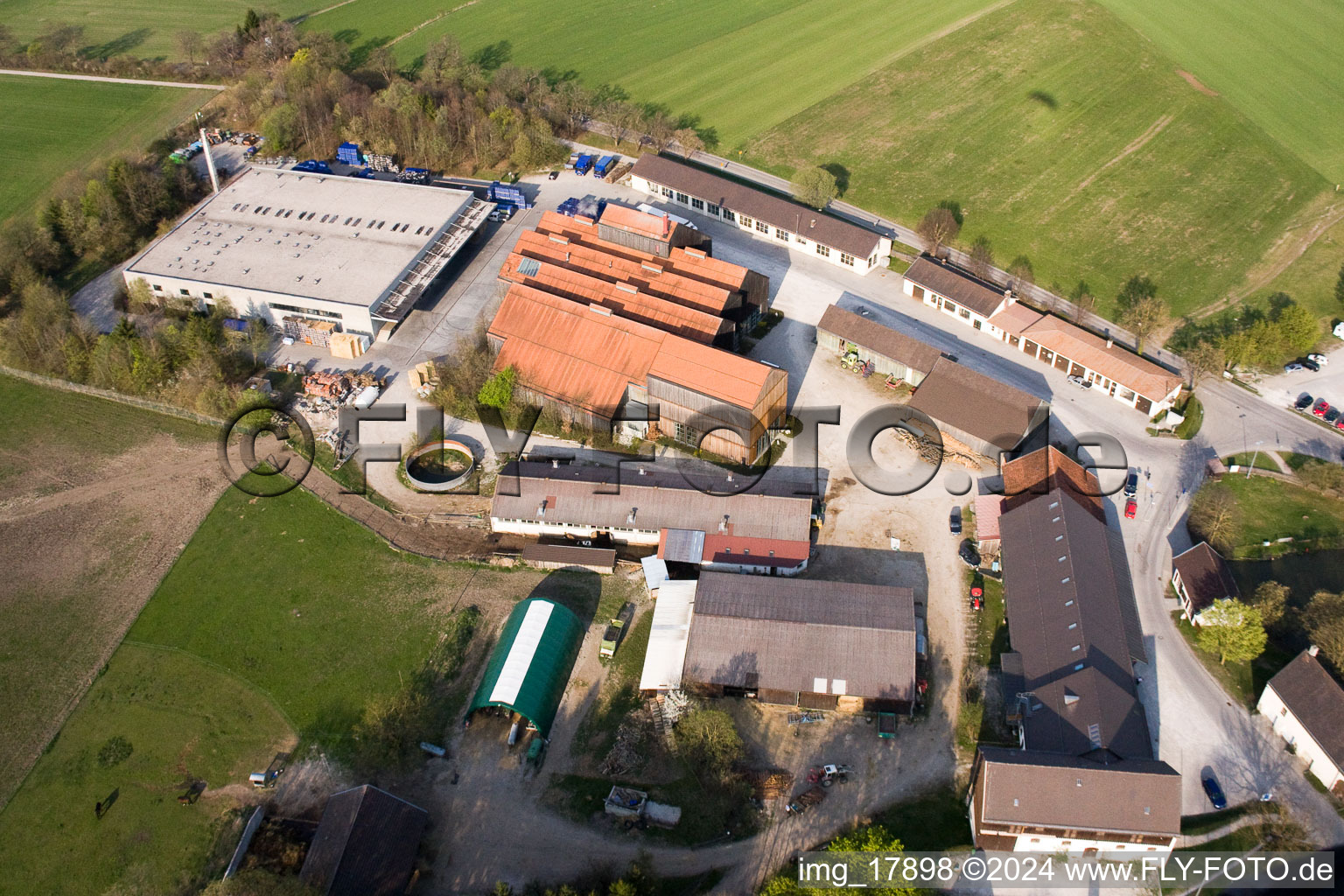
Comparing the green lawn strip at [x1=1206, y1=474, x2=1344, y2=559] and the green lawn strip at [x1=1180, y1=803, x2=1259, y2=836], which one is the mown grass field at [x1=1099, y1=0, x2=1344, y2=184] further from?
the green lawn strip at [x1=1180, y1=803, x2=1259, y2=836]

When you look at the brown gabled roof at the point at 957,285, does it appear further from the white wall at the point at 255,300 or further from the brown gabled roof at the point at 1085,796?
the white wall at the point at 255,300

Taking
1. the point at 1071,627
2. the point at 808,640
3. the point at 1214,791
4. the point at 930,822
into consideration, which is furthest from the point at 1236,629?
the point at 808,640

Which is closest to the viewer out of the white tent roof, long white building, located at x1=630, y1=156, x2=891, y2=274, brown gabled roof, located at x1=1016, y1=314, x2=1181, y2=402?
the white tent roof

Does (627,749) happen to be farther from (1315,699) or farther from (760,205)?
(760,205)

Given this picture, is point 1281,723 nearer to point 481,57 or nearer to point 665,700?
point 665,700

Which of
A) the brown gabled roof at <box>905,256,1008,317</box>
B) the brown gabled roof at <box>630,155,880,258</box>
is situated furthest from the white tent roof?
the brown gabled roof at <box>630,155,880,258</box>

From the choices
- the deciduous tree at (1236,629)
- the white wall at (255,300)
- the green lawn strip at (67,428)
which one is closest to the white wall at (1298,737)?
the deciduous tree at (1236,629)
